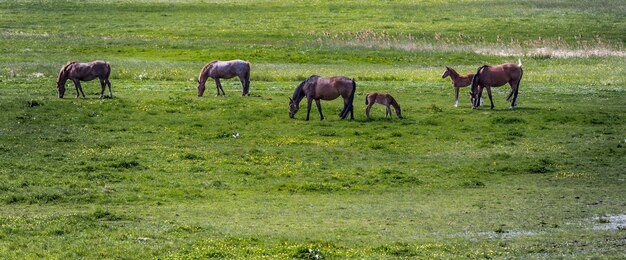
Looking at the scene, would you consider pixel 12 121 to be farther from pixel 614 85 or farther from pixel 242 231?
pixel 614 85

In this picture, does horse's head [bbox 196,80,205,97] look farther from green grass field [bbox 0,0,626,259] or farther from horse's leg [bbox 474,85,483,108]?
horse's leg [bbox 474,85,483,108]

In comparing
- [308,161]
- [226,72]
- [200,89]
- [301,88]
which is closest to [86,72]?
[200,89]

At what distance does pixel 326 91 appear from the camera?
34094 millimetres

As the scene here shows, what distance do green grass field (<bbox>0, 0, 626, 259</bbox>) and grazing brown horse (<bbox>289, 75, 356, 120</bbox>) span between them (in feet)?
2.33

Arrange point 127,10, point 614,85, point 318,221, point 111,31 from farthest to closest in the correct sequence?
point 127,10 → point 111,31 → point 614,85 → point 318,221

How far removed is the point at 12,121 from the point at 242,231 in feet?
50.5

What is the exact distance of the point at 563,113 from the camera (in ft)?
114

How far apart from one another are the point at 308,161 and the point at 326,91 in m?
6.80

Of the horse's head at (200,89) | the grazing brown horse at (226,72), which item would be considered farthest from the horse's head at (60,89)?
the grazing brown horse at (226,72)

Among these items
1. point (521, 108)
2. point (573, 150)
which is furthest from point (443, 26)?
point (573, 150)

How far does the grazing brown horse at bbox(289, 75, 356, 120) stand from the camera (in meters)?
33.8

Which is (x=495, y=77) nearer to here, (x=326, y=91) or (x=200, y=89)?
(x=326, y=91)

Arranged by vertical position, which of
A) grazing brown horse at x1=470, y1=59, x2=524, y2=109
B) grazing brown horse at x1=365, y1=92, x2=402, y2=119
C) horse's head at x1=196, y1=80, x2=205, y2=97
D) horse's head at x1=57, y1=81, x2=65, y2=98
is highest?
grazing brown horse at x1=470, y1=59, x2=524, y2=109

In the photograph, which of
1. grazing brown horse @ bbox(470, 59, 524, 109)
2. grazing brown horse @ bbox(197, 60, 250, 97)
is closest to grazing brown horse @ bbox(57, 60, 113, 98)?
grazing brown horse @ bbox(197, 60, 250, 97)
